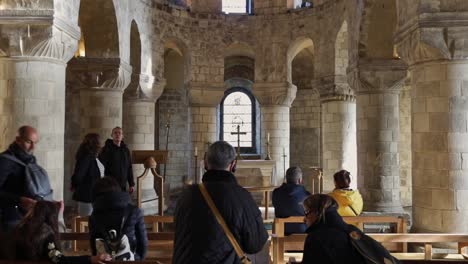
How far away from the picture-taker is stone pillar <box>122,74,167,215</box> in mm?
12477

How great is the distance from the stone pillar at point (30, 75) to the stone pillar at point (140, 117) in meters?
5.99

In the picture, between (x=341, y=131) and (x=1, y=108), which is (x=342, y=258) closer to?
(x=1, y=108)

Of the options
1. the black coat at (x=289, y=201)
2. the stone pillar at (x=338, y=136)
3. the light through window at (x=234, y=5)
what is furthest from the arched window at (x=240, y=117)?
the black coat at (x=289, y=201)

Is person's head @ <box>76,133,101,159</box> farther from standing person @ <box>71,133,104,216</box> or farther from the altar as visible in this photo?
the altar

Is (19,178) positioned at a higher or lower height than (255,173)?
higher

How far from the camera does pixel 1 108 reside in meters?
6.07

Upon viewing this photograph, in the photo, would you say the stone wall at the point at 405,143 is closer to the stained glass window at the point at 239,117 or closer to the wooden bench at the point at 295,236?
the stained glass window at the point at 239,117

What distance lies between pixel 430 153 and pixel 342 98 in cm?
698

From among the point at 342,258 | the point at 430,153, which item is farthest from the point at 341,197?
the point at 342,258

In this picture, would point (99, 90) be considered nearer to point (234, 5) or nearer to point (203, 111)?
point (203, 111)

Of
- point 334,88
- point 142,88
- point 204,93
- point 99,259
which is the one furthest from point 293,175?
point 204,93

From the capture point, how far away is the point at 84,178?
6.45 metres

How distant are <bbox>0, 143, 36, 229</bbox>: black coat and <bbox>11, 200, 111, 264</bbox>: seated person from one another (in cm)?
141

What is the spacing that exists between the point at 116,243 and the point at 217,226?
0.96 meters
